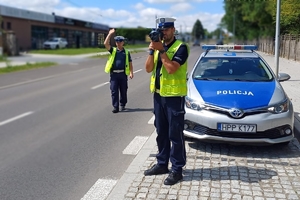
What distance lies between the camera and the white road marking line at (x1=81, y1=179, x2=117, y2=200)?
4.08 m

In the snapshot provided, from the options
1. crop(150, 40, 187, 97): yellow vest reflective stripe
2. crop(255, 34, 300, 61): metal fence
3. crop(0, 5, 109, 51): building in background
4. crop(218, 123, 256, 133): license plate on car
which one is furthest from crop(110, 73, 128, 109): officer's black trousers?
crop(0, 5, 109, 51): building in background

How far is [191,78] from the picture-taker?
6586 mm

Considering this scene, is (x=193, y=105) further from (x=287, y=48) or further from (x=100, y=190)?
(x=287, y=48)

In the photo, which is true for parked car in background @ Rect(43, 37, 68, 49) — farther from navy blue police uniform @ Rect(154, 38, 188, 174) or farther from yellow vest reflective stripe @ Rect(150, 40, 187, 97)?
yellow vest reflective stripe @ Rect(150, 40, 187, 97)

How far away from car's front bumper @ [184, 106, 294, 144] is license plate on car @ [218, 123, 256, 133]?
0.14 feet

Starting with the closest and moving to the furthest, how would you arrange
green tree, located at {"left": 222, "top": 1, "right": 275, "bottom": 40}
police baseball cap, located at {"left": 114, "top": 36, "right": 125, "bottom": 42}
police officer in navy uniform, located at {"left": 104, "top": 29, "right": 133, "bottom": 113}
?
police baseball cap, located at {"left": 114, "top": 36, "right": 125, "bottom": 42} → police officer in navy uniform, located at {"left": 104, "top": 29, "right": 133, "bottom": 113} → green tree, located at {"left": 222, "top": 1, "right": 275, "bottom": 40}

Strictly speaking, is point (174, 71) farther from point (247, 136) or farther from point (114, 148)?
point (114, 148)

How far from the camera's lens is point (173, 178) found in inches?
169

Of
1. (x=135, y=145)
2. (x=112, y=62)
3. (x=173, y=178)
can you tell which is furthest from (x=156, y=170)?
(x=112, y=62)

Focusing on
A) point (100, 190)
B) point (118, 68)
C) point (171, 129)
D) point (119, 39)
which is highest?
point (119, 39)

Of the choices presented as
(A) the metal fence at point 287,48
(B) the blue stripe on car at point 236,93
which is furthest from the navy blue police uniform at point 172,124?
(A) the metal fence at point 287,48

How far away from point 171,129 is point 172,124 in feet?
0.23

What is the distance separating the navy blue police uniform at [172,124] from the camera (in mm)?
4234

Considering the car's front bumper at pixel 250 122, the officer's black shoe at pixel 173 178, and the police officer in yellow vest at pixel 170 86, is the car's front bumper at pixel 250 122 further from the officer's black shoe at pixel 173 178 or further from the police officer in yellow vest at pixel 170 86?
the officer's black shoe at pixel 173 178
